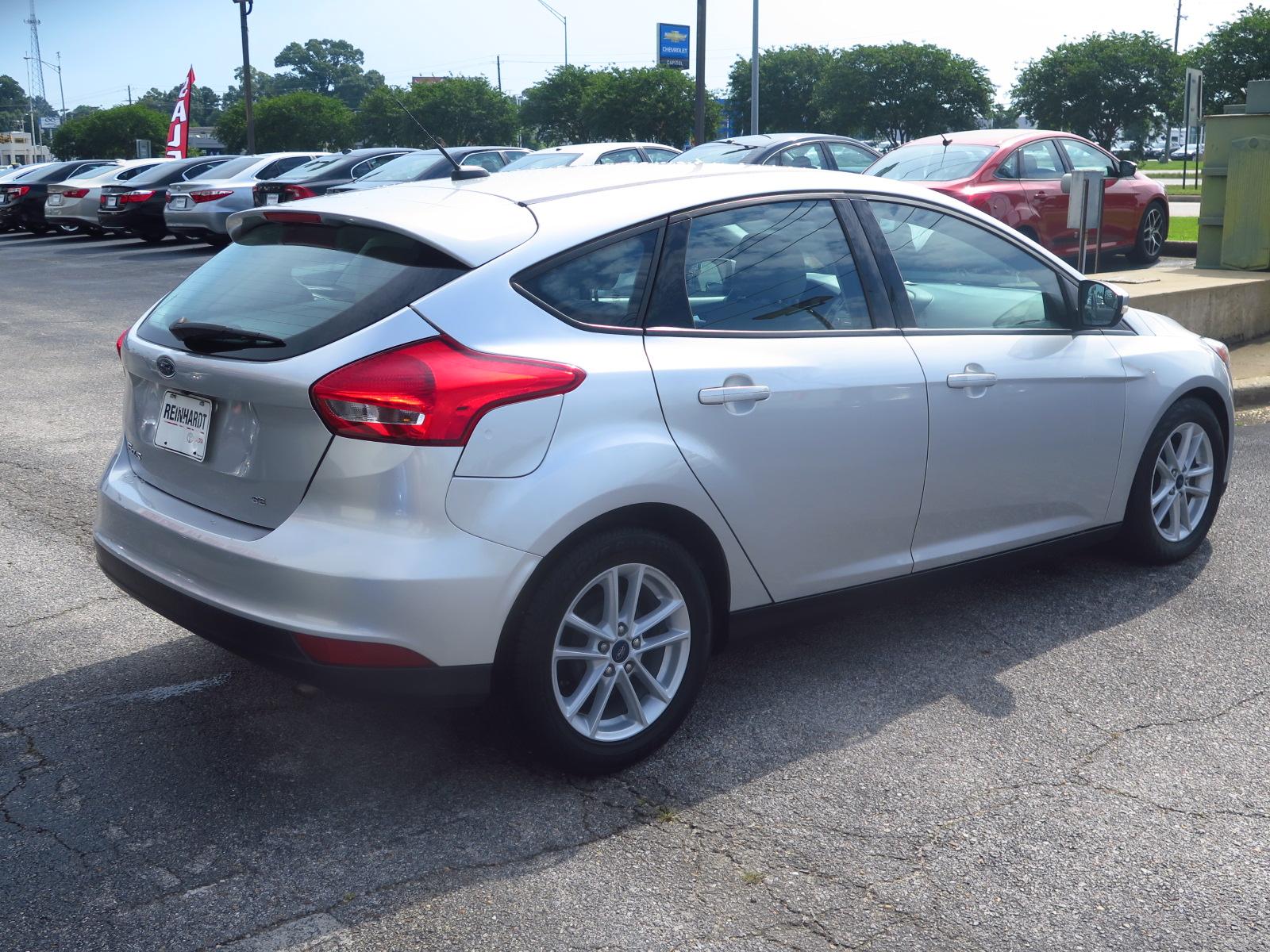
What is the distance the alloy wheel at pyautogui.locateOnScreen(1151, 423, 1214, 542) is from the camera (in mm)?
5266

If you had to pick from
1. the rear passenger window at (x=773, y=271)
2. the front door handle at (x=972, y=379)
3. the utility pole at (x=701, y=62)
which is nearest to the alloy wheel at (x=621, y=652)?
the rear passenger window at (x=773, y=271)

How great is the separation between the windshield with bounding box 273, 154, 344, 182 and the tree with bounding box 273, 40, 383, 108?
159 m

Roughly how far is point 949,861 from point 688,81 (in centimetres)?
5929

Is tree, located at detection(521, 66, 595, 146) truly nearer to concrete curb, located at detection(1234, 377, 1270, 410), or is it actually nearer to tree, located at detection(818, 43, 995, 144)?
tree, located at detection(818, 43, 995, 144)

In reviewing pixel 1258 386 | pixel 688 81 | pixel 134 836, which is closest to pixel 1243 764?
pixel 134 836

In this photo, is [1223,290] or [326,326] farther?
[1223,290]

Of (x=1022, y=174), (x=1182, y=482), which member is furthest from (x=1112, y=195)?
(x=1182, y=482)

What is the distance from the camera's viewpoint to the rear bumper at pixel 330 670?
3.20 meters

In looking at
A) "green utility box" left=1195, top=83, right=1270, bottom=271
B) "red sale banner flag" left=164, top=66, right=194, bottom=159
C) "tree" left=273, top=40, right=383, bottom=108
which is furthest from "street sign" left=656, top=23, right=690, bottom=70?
"tree" left=273, top=40, right=383, bottom=108

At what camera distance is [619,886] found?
3.03 metres

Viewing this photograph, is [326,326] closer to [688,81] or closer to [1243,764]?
[1243,764]

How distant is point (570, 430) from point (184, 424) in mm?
1097

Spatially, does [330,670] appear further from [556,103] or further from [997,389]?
[556,103]

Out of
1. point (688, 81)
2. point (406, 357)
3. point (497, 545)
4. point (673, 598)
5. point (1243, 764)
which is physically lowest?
point (1243, 764)
